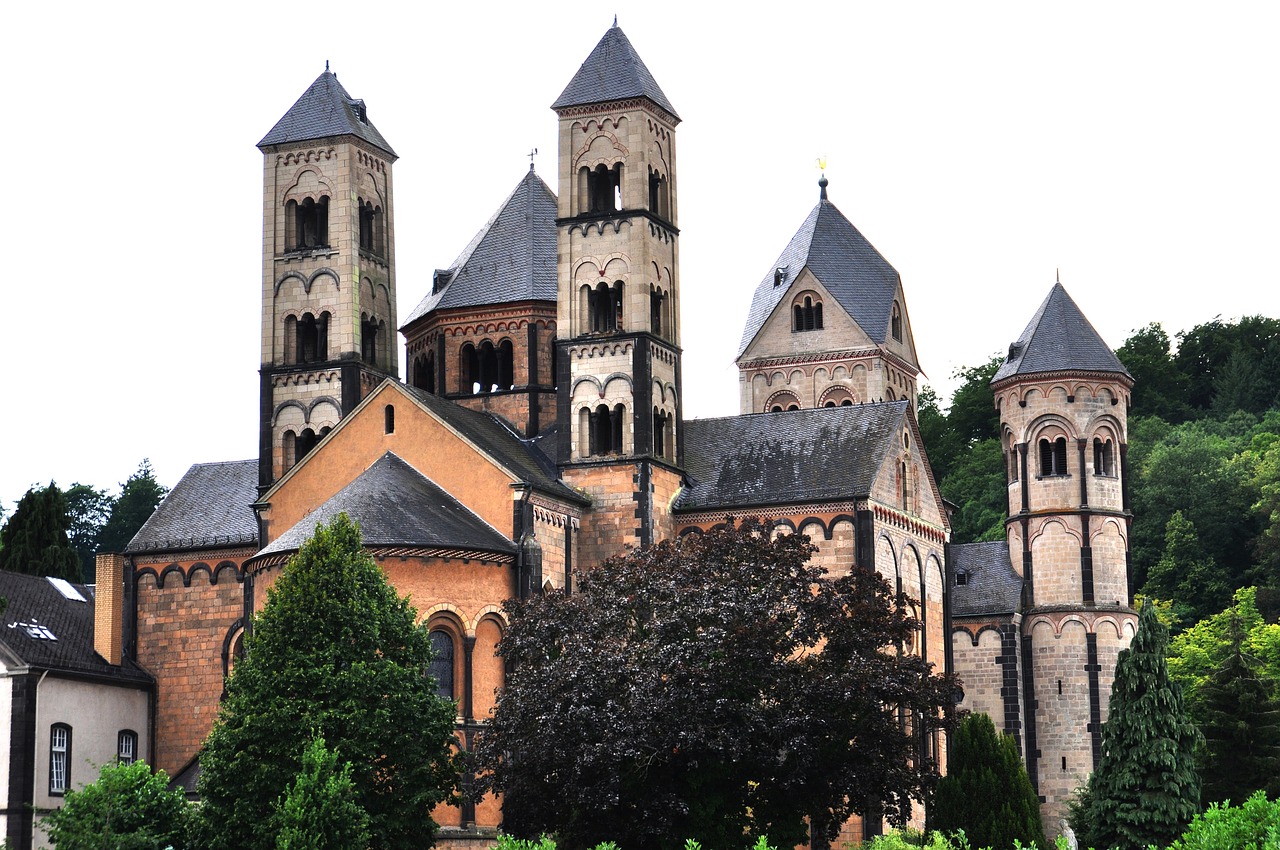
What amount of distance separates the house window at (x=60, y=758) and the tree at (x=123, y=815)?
13.5 m

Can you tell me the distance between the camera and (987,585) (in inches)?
3132

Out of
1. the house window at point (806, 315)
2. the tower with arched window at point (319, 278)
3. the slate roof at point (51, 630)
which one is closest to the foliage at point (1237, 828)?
the slate roof at point (51, 630)

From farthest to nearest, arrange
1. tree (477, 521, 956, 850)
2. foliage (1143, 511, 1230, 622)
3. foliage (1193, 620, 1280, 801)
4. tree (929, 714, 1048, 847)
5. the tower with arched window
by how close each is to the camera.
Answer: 1. foliage (1143, 511, 1230, 622)
2. the tower with arched window
3. foliage (1193, 620, 1280, 801)
4. tree (929, 714, 1048, 847)
5. tree (477, 521, 956, 850)

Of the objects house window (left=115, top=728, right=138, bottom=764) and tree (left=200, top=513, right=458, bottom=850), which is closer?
tree (left=200, top=513, right=458, bottom=850)

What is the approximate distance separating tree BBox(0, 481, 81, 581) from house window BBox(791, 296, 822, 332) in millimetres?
29687

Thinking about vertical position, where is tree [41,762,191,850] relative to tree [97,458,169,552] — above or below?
below

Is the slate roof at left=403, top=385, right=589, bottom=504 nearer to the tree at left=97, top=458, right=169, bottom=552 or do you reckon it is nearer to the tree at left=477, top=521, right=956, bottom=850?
the tree at left=477, top=521, right=956, bottom=850

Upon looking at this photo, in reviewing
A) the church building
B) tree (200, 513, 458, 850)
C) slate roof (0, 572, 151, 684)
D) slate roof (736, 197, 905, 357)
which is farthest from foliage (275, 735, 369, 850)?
slate roof (736, 197, 905, 357)

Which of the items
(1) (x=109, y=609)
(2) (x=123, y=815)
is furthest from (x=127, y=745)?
Answer: (2) (x=123, y=815)

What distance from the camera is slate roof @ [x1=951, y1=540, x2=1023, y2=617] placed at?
78.6 metres

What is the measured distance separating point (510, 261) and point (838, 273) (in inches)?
756

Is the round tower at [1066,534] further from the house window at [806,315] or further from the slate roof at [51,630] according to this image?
the slate roof at [51,630]

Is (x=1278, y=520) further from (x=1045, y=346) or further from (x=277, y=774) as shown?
(x=277, y=774)

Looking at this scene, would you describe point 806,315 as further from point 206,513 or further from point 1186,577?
point 206,513
